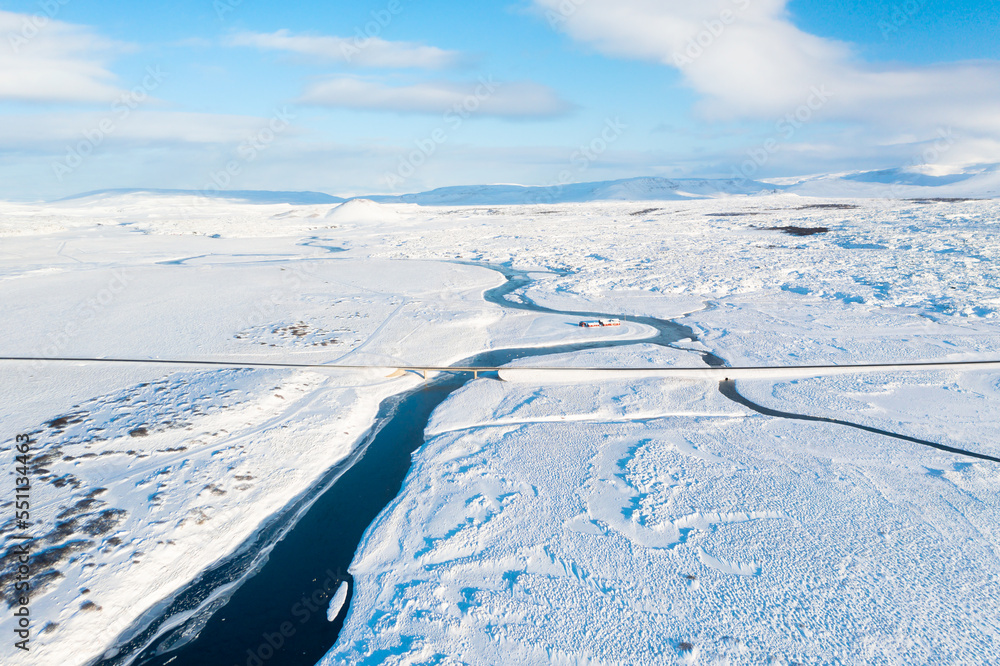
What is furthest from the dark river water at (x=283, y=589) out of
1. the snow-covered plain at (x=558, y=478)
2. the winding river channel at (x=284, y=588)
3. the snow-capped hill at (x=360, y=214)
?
the snow-capped hill at (x=360, y=214)

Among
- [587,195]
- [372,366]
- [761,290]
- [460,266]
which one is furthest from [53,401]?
[587,195]

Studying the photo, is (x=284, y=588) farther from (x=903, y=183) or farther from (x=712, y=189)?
(x=903, y=183)

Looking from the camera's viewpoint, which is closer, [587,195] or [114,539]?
[114,539]

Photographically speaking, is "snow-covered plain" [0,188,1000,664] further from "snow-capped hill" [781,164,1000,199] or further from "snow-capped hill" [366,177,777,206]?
"snow-capped hill" [781,164,1000,199]

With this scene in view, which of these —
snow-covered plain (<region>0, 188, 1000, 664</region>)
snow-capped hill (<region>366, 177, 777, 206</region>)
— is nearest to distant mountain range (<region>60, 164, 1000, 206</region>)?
snow-capped hill (<region>366, 177, 777, 206</region>)

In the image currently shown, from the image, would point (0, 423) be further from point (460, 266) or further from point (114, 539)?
point (460, 266)

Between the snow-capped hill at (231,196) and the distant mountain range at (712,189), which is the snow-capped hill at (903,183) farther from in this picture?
the snow-capped hill at (231,196)
